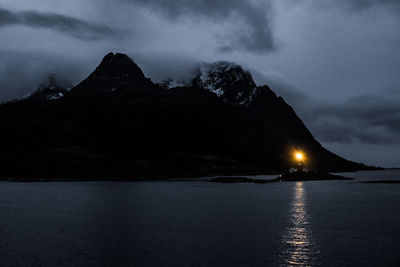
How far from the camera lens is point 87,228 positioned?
56062 mm

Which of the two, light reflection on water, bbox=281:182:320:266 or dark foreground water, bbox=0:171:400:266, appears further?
dark foreground water, bbox=0:171:400:266

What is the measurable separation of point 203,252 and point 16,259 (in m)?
18.6

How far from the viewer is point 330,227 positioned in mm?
55094

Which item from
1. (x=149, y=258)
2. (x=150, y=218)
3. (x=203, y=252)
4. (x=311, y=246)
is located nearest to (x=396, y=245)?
(x=311, y=246)

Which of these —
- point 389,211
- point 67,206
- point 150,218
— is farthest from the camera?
point 67,206

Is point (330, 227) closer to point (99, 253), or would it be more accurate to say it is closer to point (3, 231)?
point (99, 253)

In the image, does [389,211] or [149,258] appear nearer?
[149,258]

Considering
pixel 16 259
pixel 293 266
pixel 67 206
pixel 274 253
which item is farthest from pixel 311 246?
pixel 67 206

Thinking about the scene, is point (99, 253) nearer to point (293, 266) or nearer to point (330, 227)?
point (293, 266)

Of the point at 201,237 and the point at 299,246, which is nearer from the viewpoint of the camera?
the point at 299,246

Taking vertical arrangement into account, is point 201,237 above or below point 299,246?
below

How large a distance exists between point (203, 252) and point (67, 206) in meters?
56.8

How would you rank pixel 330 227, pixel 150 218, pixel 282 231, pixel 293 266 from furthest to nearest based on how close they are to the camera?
pixel 150 218 < pixel 330 227 < pixel 282 231 < pixel 293 266

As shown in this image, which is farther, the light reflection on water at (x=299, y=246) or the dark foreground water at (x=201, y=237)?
the dark foreground water at (x=201, y=237)
